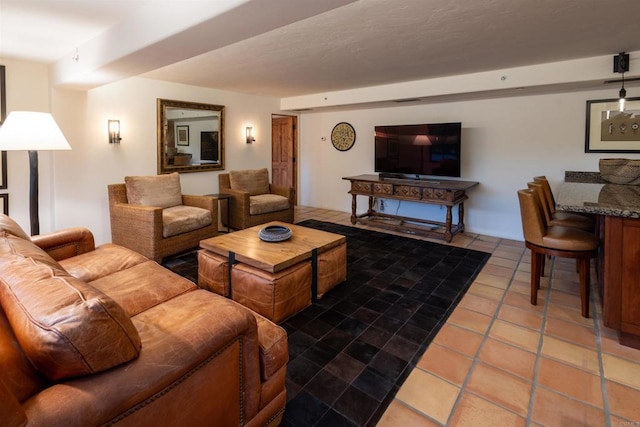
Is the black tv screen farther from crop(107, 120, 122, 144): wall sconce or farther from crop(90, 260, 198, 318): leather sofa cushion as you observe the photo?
crop(90, 260, 198, 318): leather sofa cushion

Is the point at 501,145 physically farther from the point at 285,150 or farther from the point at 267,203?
the point at 285,150

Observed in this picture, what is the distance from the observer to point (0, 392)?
72 cm

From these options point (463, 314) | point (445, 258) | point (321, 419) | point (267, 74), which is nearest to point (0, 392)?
point (321, 419)

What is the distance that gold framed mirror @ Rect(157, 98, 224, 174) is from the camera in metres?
4.66

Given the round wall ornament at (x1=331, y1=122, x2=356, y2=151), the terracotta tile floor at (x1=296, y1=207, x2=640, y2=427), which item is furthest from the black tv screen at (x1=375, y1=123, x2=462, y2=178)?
the terracotta tile floor at (x1=296, y1=207, x2=640, y2=427)

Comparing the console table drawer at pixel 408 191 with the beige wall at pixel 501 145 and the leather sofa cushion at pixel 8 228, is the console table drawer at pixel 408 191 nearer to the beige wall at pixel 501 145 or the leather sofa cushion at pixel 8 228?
the beige wall at pixel 501 145

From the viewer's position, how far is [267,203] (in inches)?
194

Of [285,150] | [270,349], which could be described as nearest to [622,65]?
[270,349]

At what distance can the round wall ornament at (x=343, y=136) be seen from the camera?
6.25 m

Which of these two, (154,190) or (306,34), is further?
(154,190)

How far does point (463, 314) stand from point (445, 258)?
4.47 ft

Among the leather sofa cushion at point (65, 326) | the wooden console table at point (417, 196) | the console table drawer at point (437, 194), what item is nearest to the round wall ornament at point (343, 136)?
the wooden console table at point (417, 196)

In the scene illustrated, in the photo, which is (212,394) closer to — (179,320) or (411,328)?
(179,320)

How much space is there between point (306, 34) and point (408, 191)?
9.00 ft
